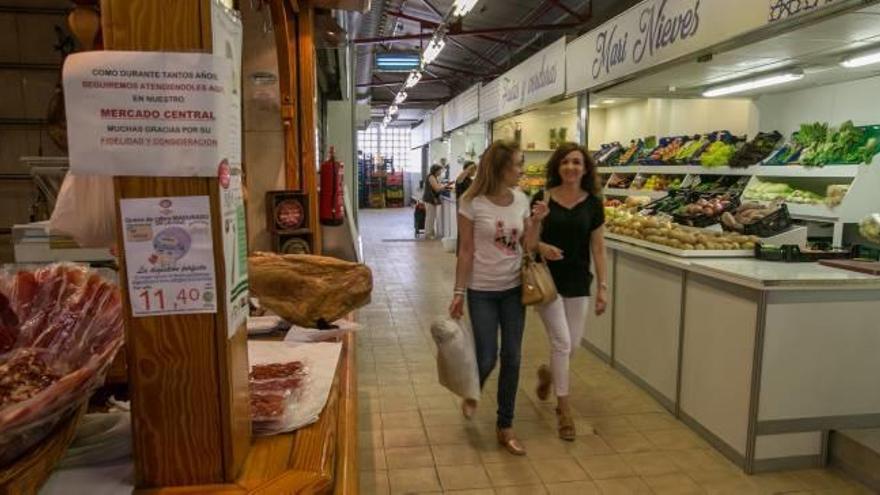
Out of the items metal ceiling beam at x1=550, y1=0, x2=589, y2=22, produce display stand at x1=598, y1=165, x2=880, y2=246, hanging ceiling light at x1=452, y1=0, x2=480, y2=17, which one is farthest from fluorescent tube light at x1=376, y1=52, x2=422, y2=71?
produce display stand at x1=598, y1=165, x2=880, y2=246

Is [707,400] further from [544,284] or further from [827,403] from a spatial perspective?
[544,284]

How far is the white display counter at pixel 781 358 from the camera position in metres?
2.96

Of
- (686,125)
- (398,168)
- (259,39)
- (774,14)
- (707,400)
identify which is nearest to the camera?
(774,14)

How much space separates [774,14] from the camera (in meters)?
3.04

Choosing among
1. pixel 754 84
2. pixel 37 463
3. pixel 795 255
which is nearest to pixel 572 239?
pixel 795 255

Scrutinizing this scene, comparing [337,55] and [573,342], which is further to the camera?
[337,55]

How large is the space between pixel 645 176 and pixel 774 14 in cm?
420

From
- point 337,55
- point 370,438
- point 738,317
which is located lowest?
point 370,438

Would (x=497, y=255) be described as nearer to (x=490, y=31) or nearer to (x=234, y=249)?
(x=234, y=249)

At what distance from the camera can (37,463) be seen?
860 mm

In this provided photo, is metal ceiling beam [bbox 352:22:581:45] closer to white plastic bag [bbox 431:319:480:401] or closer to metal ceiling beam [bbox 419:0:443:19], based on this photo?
metal ceiling beam [bbox 419:0:443:19]

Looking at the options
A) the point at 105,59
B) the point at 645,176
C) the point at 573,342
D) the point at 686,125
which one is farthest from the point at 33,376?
the point at 686,125

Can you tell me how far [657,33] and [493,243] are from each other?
2237mm

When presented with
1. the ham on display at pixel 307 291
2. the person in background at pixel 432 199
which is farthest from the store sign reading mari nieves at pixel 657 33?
the person in background at pixel 432 199
